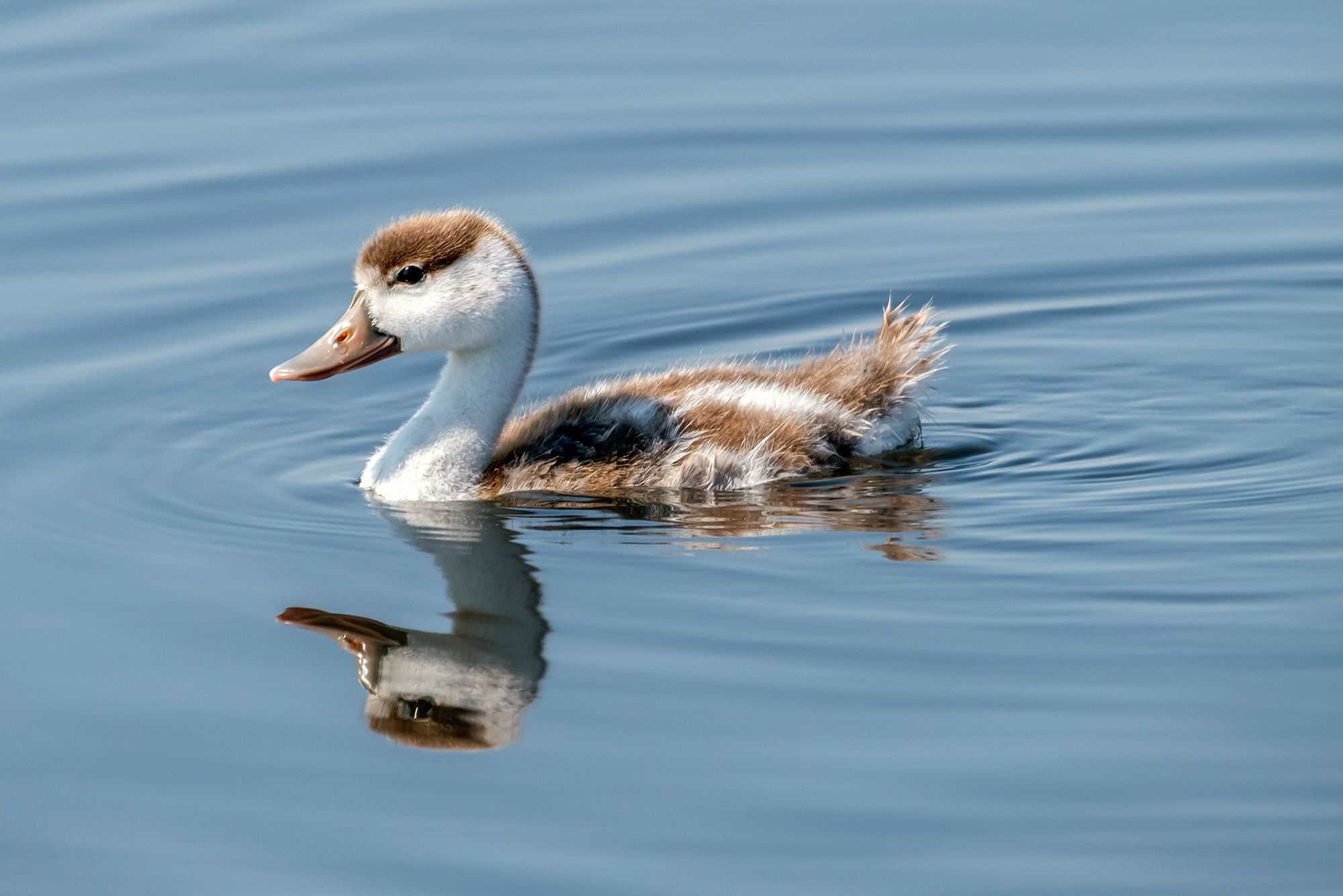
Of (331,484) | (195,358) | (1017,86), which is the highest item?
(1017,86)

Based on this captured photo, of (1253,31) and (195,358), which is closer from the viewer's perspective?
(195,358)

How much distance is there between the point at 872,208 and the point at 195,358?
4276mm

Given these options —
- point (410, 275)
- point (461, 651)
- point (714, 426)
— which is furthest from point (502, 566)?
point (410, 275)

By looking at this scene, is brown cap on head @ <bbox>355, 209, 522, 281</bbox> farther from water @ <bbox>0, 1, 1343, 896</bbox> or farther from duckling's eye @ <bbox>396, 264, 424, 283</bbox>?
water @ <bbox>0, 1, 1343, 896</bbox>

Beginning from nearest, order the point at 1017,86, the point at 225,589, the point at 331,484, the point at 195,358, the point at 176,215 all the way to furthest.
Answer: the point at 225,589 → the point at 331,484 → the point at 195,358 → the point at 176,215 → the point at 1017,86

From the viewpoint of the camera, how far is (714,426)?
7855 mm

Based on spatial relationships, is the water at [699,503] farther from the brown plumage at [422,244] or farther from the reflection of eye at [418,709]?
the brown plumage at [422,244]

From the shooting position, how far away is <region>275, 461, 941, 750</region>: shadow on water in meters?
5.91

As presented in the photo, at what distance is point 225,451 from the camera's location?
28.3ft

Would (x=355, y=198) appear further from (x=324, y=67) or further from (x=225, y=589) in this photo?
(x=225, y=589)

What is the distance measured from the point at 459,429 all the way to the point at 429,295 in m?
0.59

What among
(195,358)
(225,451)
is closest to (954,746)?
(225,451)

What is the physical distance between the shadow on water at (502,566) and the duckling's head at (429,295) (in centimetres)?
68

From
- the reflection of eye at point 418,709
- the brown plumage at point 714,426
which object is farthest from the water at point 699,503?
the brown plumage at point 714,426
